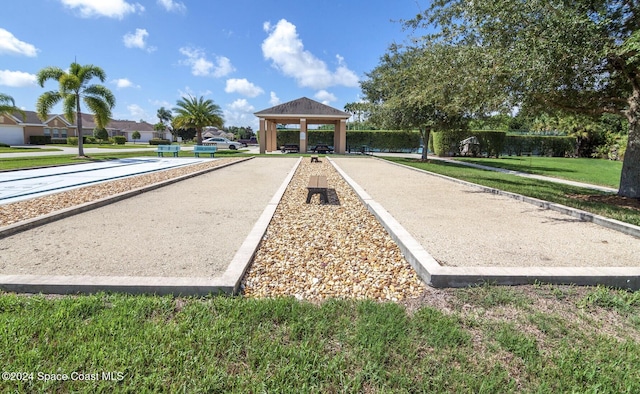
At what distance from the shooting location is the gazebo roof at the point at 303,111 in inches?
1178

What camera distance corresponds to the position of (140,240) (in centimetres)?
472

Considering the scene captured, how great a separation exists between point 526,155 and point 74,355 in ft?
128

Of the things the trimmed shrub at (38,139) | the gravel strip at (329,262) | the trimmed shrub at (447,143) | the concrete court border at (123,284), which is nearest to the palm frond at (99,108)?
the gravel strip at (329,262)

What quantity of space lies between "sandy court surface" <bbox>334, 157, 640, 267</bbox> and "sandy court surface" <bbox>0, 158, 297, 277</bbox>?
9.57 ft

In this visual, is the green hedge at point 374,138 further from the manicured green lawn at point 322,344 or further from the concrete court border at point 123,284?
the concrete court border at point 123,284

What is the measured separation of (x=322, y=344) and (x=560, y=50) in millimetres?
6775

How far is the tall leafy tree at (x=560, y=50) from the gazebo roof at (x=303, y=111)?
21.2 m

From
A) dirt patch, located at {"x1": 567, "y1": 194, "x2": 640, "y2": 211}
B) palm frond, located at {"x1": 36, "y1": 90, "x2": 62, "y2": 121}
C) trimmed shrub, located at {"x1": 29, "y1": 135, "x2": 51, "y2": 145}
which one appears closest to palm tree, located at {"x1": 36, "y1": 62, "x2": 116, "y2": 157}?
palm frond, located at {"x1": 36, "y1": 90, "x2": 62, "y2": 121}

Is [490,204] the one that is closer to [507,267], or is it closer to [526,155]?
[507,267]

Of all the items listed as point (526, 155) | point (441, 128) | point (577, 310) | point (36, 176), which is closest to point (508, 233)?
point (577, 310)

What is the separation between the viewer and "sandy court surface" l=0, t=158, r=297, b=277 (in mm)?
3717

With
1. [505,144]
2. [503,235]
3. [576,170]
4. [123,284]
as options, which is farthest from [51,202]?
[505,144]

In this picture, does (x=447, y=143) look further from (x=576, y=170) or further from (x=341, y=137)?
(x=576, y=170)

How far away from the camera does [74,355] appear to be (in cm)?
226
